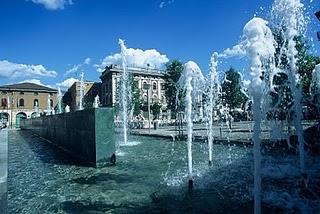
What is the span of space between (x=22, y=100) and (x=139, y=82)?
29.8 metres

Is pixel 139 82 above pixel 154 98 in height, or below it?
above

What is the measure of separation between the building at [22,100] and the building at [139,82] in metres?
14.3

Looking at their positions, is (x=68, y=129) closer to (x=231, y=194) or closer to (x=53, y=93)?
(x=231, y=194)

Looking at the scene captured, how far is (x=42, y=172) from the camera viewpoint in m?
8.82

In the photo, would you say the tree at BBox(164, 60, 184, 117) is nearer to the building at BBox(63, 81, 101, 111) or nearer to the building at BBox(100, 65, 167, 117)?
the building at BBox(100, 65, 167, 117)

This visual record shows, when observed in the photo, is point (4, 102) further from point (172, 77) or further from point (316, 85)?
point (316, 85)

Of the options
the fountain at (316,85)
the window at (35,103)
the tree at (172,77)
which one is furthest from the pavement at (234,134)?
the window at (35,103)

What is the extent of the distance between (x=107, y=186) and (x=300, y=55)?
24196 millimetres

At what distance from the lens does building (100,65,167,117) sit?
74.8m

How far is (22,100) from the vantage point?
7931 cm

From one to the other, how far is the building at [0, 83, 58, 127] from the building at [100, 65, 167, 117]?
47.0ft

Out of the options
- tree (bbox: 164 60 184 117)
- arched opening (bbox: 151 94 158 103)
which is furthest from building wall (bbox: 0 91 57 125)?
tree (bbox: 164 60 184 117)

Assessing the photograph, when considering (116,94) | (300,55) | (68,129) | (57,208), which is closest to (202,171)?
(57,208)

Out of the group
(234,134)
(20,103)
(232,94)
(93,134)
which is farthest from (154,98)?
(93,134)
